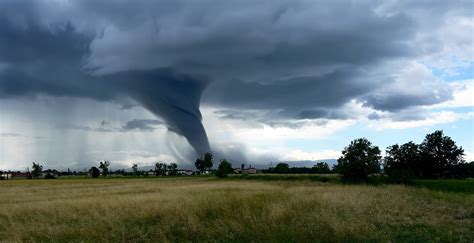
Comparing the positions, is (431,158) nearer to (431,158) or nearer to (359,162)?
(431,158)

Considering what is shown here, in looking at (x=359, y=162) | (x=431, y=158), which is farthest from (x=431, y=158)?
(x=359, y=162)

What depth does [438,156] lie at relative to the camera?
113 meters

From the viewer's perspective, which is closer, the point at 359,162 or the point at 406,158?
the point at 359,162

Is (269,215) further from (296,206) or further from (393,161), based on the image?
(393,161)

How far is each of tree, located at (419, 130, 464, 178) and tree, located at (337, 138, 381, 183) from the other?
1847 inches

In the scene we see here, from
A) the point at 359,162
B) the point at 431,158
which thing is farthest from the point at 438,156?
the point at 359,162

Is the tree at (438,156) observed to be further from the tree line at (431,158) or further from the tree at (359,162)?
the tree at (359,162)

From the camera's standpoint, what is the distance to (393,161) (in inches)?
4306

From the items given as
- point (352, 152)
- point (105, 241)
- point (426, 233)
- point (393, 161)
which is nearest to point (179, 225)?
point (105, 241)

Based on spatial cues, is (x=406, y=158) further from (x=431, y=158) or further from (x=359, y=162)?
(x=359, y=162)

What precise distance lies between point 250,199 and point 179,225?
6729 millimetres

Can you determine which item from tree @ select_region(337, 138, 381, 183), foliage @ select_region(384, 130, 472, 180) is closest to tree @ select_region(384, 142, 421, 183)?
foliage @ select_region(384, 130, 472, 180)

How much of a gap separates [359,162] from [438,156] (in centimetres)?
5825

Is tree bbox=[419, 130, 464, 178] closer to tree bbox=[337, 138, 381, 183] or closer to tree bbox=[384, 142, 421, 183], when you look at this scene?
tree bbox=[384, 142, 421, 183]
